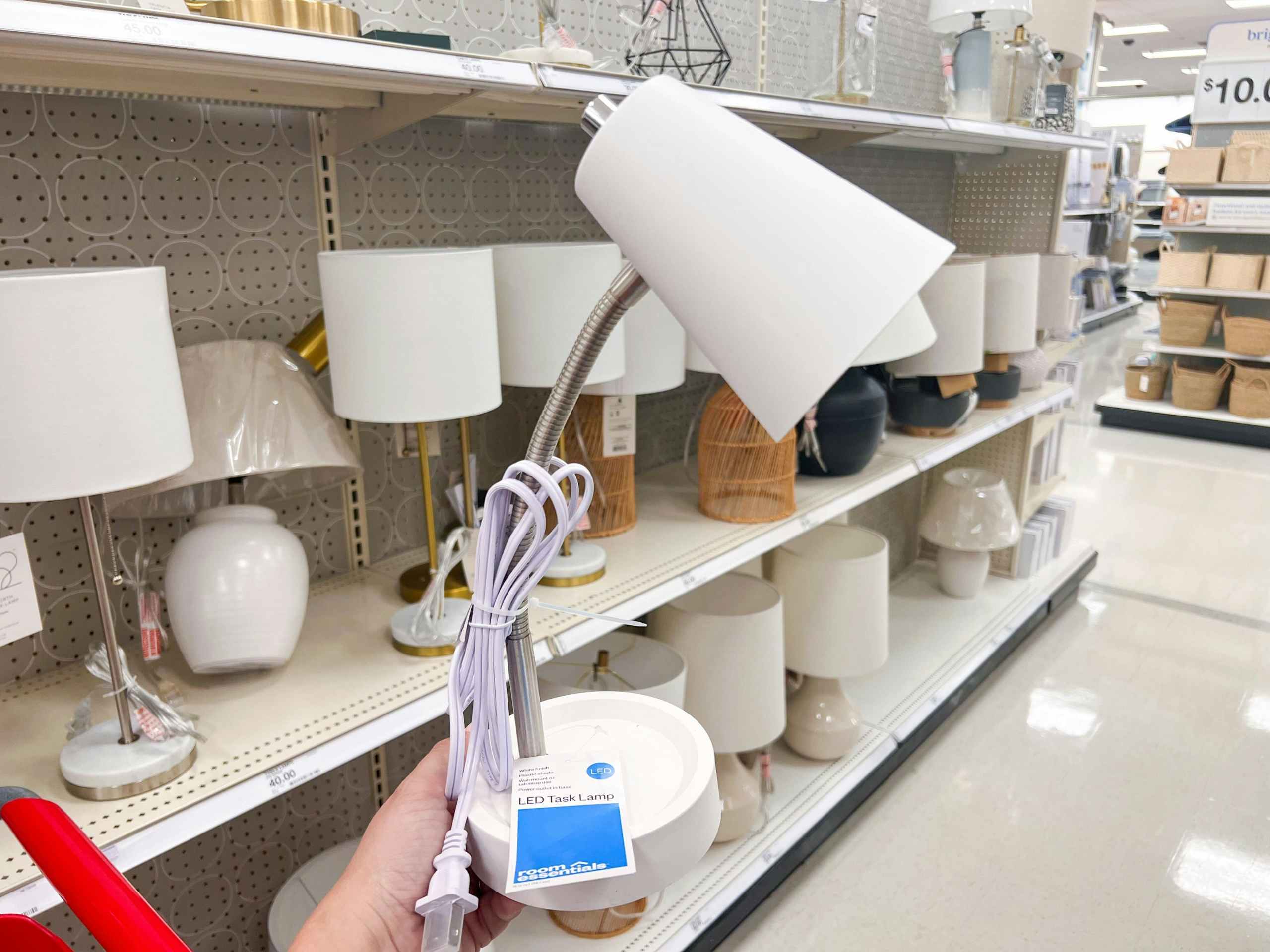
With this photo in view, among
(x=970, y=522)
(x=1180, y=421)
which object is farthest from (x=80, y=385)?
(x=1180, y=421)

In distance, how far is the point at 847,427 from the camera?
6.25ft

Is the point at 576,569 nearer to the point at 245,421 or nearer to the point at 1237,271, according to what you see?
the point at 245,421

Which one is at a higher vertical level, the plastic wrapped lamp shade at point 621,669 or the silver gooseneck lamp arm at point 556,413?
the silver gooseneck lamp arm at point 556,413

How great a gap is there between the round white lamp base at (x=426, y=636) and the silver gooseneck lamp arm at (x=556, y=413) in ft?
1.59

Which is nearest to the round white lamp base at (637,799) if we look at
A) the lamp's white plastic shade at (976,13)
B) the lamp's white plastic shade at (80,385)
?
the lamp's white plastic shade at (80,385)

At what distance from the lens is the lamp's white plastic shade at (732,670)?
5.43 feet

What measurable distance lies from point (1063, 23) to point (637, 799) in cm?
278

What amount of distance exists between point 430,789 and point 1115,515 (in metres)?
4.12

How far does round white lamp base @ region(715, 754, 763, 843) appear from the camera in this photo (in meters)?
1.74

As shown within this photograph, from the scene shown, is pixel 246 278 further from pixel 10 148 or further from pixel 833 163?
pixel 833 163

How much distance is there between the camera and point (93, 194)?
1132 mm

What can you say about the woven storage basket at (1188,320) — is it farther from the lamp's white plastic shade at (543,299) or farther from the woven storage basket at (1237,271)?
the lamp's white plastic shade at (543,299)

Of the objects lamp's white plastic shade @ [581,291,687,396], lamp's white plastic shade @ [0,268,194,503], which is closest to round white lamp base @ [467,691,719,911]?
lamp's white plastic shade @ [0,268,194,503]

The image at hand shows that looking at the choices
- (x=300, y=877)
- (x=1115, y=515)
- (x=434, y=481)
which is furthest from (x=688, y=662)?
(x=1115, y=515)
